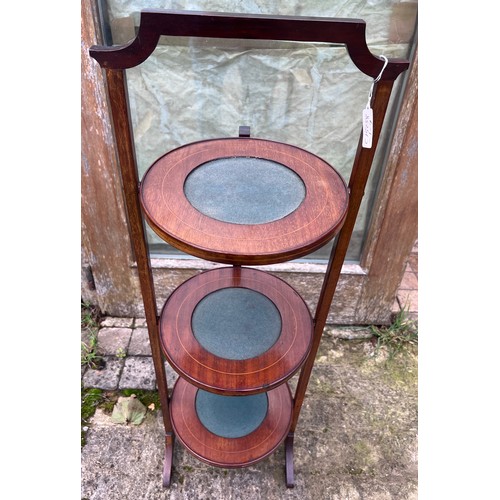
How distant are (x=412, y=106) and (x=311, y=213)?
91cm

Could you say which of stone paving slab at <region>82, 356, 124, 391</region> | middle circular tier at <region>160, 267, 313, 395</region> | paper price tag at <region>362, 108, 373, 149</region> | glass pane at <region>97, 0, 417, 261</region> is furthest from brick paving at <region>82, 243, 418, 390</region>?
paper price tag at <region>362, 108, 373, 149</region>

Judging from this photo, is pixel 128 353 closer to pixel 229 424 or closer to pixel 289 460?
pixel 229 424

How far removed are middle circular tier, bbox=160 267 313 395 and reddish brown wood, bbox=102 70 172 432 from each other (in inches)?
4.4

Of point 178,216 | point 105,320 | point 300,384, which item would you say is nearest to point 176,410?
point 300,384

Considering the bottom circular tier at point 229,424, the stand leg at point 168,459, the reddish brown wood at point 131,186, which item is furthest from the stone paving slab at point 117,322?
the reddish brown wood at point 131,186

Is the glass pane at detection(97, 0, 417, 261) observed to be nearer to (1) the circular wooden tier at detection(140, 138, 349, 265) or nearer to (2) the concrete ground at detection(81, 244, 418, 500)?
(1) the circular wooden tier at detection(140, 138, 349, 265)

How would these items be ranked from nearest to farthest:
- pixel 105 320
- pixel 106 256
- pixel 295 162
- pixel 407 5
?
pixel 295 162 < pixel 407 5 < pixel 106 256 < pixel 105 320

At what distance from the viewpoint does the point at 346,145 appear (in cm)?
190

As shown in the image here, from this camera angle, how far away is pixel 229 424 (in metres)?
1.75

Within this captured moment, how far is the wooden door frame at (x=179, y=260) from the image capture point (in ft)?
5.54

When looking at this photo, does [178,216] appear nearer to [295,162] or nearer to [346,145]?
[295,162]

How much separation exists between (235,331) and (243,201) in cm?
55

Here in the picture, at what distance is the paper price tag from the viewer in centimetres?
99

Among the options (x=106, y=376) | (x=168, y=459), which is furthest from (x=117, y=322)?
(x=168, y=459)
